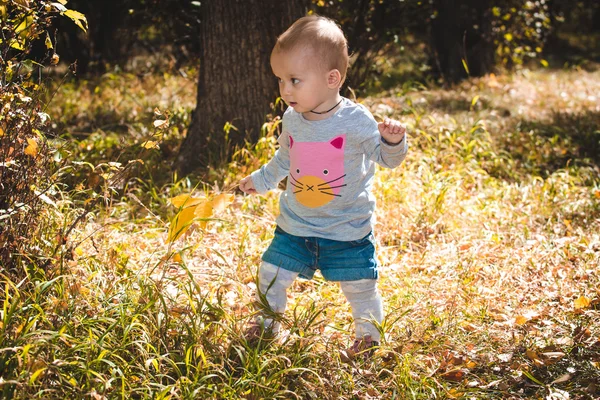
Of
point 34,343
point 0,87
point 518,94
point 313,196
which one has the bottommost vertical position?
point 518,94

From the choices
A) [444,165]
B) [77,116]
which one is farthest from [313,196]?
[77,116]

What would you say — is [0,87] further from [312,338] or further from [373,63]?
[373,63]

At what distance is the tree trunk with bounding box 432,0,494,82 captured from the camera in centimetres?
764

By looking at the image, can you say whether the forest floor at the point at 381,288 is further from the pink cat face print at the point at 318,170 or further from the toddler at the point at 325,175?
the pink cat face print at the point at 318,170

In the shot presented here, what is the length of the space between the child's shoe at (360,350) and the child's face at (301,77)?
968mm

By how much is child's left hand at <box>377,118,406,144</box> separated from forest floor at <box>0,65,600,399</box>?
2.54 ft

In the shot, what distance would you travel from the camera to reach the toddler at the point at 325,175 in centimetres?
257

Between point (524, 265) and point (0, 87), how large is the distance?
2667 mm

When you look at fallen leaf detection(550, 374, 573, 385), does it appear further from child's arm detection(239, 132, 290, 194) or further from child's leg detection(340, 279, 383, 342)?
child's arm detection(239, 132, 290, 194)

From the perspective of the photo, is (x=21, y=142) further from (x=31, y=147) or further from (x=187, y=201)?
(x=187, y=201)

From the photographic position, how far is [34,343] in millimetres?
2246

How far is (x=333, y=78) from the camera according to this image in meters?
2.61

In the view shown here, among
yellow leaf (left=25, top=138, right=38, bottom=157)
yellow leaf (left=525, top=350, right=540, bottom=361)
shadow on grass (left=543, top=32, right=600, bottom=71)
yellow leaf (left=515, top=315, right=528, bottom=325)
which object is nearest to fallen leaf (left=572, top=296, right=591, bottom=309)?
yellow leaf (left=515, top=315, right=528, bottom=325)

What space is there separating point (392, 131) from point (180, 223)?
0.94 m
